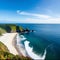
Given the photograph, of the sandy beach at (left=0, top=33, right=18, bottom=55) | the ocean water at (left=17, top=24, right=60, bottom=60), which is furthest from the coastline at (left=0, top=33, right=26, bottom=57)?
the ocean water at (left=17, top=24, right=60, bottom=60)

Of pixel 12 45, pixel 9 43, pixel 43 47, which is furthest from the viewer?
pixel 9 43

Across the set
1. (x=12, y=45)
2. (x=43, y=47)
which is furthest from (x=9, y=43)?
(x=43, y=47)

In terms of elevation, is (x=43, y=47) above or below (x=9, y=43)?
below

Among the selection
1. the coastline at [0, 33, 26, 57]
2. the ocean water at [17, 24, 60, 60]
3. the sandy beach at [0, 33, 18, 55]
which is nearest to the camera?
the ocean water at [17, 24, 60, 60]

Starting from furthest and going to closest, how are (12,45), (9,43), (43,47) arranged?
(9,43)
(12,45)
(43,47)

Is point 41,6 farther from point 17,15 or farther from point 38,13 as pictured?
point 17,15

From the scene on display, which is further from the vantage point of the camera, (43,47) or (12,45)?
(12,45)

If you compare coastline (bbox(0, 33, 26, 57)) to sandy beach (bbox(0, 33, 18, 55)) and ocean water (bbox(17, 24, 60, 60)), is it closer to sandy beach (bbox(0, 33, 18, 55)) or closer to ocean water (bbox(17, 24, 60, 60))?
sandy beach (bbox(0, 33, 18, 55))

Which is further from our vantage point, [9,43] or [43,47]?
[9,43]

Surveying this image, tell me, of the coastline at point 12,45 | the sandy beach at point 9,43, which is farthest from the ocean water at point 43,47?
the sandy beach at point 9,43

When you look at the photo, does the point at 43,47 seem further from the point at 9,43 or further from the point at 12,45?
the point at 9,43


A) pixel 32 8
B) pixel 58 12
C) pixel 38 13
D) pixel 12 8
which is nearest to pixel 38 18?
pixel 38 13
